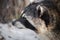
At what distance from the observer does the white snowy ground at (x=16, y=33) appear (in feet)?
2.91

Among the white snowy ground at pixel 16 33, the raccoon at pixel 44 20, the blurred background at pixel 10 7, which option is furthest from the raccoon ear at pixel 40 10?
the blurred background at pixel 10 7

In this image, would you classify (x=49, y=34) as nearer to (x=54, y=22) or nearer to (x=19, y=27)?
(x=54, y=22)

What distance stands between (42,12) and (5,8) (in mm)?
1104

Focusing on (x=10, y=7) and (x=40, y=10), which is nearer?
(x=40, y=10)

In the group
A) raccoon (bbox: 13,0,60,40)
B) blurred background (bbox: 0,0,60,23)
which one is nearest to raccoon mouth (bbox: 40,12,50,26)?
raccoon (bbox: 13,0,60,40)

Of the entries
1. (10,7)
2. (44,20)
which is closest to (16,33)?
(44,20)

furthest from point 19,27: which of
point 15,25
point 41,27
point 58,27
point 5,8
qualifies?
point 5,8

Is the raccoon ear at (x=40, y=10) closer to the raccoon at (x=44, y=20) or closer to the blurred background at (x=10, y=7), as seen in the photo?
the raccoon at (x=44, y=20)

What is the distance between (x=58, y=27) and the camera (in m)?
1.00

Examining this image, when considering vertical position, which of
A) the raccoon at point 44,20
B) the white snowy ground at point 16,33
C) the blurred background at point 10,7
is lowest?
the white snowy ground at point 16,33

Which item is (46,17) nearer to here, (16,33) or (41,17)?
(41,17)

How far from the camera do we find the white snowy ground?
89cm

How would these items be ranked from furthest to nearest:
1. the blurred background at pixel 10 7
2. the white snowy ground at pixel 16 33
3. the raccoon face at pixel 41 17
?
the blurred background at pixel 10 7, the raccoon face at pixel 41 17, the white snowy ground at pixel 16 33

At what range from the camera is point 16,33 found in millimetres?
917
